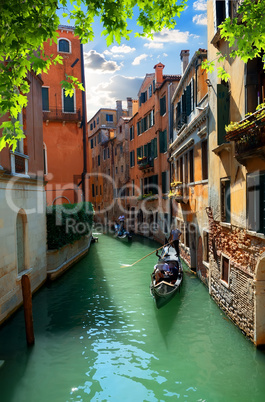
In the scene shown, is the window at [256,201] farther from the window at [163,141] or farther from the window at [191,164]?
the window at [163,141]

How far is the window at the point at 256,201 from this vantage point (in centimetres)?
617

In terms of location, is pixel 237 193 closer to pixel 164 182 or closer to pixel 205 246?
pixel 205 246

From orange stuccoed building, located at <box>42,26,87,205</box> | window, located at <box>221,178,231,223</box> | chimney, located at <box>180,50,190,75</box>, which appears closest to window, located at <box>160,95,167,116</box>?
chimney, located at <box>180,50,190,75</box>

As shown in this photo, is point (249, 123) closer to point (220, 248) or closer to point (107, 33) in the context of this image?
point (107, 33)

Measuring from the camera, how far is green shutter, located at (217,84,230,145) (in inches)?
317

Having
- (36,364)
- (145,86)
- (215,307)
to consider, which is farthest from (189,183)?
(145,86)

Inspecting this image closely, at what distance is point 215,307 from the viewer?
9.09 meters

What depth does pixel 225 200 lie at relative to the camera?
8.65 meters

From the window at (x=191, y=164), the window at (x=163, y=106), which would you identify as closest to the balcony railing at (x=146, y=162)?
the window at (x=163, y=106)

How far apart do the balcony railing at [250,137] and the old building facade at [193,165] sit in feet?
13.4

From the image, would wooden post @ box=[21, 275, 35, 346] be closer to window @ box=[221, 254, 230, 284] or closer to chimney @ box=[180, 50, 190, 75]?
window @ box=[221, 254, 230, 284]

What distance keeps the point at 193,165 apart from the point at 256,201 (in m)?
6.84

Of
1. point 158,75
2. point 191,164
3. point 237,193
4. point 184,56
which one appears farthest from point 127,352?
point 158,75

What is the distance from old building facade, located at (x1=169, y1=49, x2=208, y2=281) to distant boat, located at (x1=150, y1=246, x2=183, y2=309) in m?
1.19
